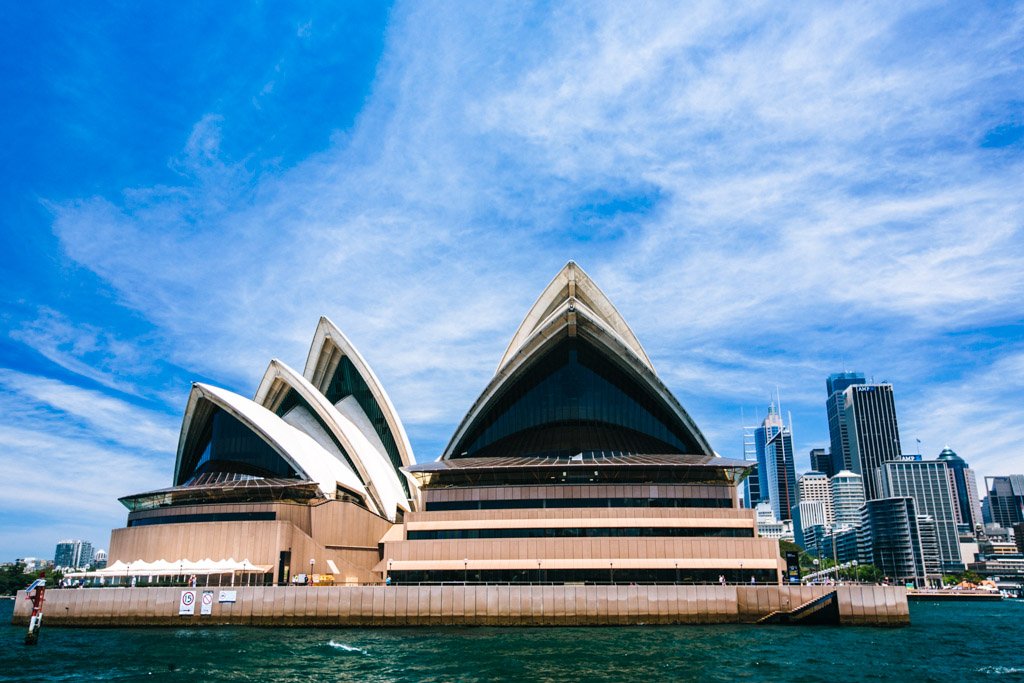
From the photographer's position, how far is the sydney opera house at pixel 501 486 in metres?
47.2

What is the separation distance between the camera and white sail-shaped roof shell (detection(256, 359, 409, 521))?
64438mm

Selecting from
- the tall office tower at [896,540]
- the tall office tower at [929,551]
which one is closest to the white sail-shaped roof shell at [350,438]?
the tall office tower at [896,540]

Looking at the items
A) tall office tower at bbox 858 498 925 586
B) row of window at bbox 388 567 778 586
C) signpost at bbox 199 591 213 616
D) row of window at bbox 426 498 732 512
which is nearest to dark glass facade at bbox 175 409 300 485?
signpost at bbox 199 591 213 616

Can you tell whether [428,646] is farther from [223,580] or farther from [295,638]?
[223,580]

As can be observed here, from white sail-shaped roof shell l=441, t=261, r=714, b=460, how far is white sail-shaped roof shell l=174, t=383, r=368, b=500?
8.81 meters

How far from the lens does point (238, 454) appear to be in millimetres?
60531

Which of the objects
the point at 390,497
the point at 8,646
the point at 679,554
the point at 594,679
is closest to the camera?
the point at 594,679

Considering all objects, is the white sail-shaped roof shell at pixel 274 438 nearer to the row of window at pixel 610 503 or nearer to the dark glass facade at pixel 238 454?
the dark glass facade at pixel 238 454

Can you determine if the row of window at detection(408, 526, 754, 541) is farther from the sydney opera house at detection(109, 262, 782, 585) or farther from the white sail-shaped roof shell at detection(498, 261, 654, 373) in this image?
the white sail-shaped roof shell at detection(498, 261, 654, 373)

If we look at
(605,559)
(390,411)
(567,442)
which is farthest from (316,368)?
(605,559)

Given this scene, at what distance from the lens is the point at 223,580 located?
1897 inches

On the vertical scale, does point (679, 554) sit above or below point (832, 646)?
above

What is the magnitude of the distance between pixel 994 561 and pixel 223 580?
201m

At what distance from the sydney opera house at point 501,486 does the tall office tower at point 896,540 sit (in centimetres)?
13438
